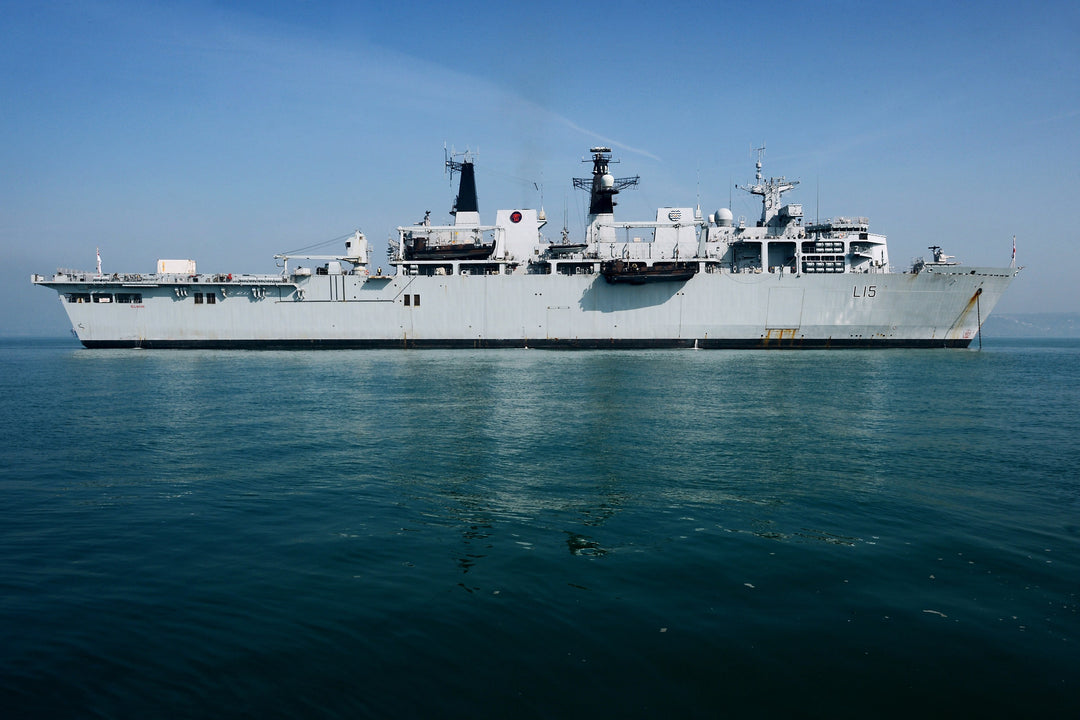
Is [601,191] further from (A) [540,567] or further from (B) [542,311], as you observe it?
(A) [540,567]

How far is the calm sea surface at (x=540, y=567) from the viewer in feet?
17.3

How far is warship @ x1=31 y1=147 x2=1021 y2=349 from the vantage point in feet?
134

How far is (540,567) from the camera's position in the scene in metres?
7.79

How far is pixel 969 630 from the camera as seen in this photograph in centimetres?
621

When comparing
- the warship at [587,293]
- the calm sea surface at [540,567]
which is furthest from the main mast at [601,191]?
the calm sea surface at [540,567]

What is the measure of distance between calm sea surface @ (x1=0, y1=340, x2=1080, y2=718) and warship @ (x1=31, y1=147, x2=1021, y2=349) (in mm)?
24153

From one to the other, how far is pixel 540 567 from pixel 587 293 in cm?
3581

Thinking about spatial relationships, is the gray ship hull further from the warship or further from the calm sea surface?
the calm sea surface

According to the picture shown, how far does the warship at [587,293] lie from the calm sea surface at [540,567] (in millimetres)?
24153

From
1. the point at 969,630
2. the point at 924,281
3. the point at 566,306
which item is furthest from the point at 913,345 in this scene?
the point at 969,630

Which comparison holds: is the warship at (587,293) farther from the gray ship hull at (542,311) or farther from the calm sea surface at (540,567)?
the calm sea surface at (540,567)

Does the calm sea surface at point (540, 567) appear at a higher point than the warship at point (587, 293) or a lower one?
lower

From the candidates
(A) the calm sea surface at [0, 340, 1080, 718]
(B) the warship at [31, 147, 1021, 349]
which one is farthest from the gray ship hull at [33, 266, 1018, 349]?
(A) the calm sea surface at [0, 340, 1080, 718]

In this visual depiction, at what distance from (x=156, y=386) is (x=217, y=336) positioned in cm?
2043
